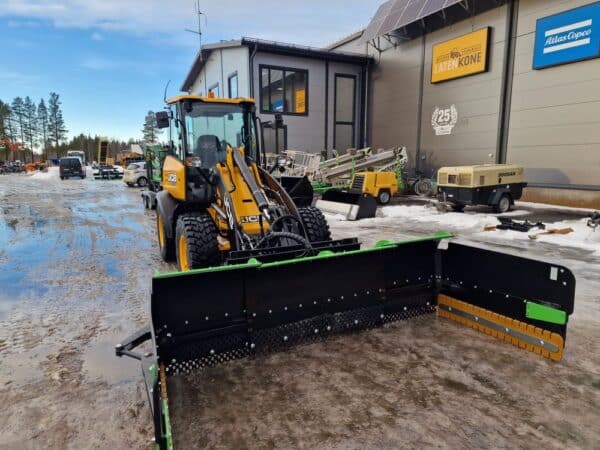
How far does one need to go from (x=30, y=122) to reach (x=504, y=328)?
92.4 meters

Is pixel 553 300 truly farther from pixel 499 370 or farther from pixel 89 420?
pixel 89 420

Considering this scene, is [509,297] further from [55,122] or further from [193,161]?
[55,122]

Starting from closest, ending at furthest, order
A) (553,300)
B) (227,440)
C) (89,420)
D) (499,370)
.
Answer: (227,440), (89,420), (499,370), (553,300)

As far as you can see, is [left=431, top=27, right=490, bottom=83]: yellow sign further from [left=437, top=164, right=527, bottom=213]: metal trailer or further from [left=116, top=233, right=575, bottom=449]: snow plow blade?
[left=116, top=233, right=575, bottom=449]: snow plow blade

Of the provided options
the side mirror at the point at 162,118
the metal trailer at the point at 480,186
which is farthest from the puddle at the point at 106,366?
the metal trailer at the point at 480,186

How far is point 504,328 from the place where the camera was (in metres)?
3.53

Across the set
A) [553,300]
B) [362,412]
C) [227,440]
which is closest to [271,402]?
[227,440]

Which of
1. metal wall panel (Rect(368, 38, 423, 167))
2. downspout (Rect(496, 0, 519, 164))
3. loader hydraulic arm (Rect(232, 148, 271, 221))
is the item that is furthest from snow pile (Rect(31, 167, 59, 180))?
loader hydraulic arm (Rect(232, 148, 271, 221))

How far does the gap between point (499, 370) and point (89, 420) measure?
9.43ft

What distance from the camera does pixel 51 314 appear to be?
165 inches

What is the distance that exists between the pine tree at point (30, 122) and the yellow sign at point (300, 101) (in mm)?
76703

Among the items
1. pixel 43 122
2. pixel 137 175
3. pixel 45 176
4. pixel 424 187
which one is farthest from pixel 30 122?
pixel 424 187

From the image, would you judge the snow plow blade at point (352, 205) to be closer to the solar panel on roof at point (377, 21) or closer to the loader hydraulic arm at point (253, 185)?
the loader hydraulic arm at point (253, 185)

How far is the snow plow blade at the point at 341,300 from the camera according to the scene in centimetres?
295
